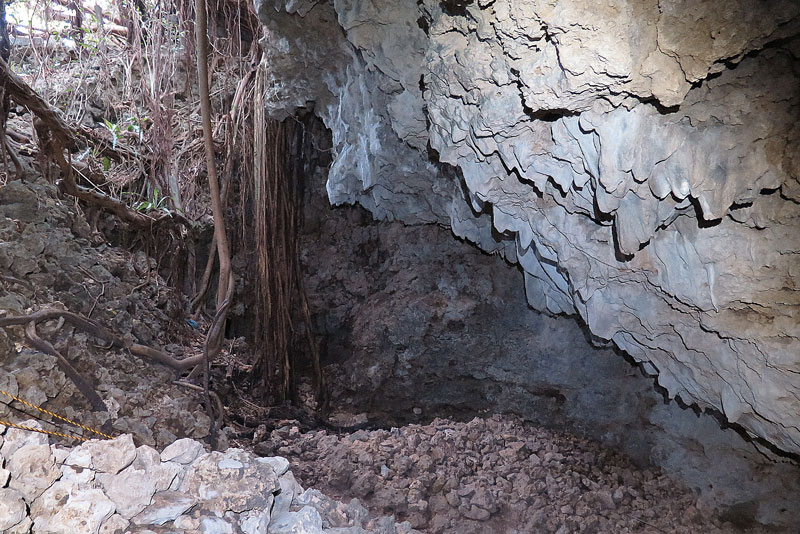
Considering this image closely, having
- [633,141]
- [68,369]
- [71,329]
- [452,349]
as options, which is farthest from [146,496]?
[452,349]

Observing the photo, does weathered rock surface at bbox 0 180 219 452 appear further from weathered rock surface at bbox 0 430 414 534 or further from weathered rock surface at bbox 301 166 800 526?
weathered rock surface at bbox 301 166 800 526

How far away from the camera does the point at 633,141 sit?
1.78 meters

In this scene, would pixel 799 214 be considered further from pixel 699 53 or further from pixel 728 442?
pixel 728 442

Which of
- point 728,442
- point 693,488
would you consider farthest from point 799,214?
point 693,488

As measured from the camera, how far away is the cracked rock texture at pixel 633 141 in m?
1.57

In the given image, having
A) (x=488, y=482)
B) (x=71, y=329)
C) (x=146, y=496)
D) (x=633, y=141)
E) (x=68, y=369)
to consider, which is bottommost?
(x=488, y=482)

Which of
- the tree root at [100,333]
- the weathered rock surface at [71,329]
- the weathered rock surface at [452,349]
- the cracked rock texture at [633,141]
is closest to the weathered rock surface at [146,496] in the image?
the weathered rock surface at [71,329]

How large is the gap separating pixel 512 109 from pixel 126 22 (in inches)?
140

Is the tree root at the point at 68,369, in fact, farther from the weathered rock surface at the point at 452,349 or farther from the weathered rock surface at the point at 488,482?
the weathered rock surface at the point at 452,349

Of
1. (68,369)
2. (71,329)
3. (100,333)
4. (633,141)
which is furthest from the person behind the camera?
(100,333)

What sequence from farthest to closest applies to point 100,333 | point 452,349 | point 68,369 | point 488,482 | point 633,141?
point 452,349 → point 488,482 → point 100,333 → point 68,369 → point 633,141

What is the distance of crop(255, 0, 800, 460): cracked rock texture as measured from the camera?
5.14 feet

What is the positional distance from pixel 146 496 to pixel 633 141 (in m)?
1.85

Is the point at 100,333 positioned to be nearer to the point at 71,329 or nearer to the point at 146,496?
the point at 71,329
